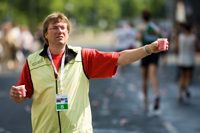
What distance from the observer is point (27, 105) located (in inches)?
424

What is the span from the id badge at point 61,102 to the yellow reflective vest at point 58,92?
0.11 feet

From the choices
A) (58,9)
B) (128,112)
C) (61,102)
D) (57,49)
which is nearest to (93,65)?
(57,49)

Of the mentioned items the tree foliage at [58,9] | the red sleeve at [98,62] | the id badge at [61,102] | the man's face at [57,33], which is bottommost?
the id badge at [61,102]

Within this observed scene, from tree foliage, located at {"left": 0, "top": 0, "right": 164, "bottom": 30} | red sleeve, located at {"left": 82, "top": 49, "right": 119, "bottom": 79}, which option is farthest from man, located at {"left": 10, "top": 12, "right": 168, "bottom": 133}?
tree foliage, located at {"left": 0, "top": 0, "right": 164, "bottom": 30}

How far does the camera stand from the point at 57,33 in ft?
13.1

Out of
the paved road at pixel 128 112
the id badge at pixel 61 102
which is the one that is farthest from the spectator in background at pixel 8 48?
the id badge at pixel 61 102

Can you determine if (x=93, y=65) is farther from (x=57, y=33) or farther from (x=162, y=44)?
(x=162, y=44)

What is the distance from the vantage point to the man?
392cm

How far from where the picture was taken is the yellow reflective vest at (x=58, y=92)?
12.9 feet

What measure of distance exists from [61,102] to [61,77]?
0.76 ft

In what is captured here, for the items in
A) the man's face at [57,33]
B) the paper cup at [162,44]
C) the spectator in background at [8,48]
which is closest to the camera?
the paper cup at [162,44]

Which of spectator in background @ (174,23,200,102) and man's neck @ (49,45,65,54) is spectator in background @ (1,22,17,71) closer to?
spectator in background @ (174,23,200,102)

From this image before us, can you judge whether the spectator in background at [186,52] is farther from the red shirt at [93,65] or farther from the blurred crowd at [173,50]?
the red shirt at [93,65]

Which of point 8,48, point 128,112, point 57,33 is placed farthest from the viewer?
point 8,48
